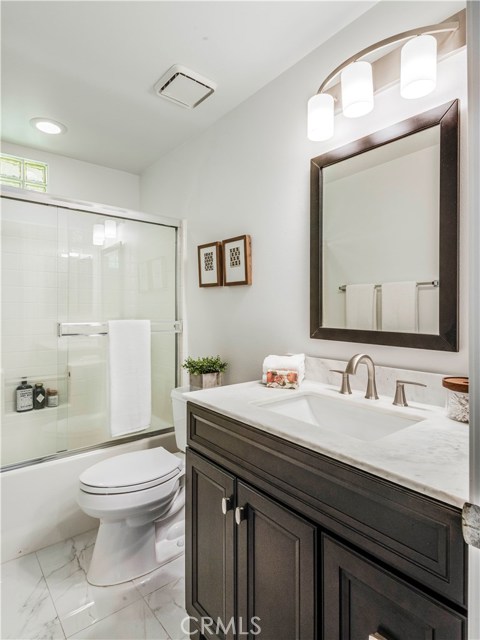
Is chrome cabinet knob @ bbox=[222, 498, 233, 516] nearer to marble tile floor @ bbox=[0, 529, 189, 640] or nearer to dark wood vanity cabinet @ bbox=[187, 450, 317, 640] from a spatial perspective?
dark wood vanity cabinet @ bbox=[187, 450, 317, 640]

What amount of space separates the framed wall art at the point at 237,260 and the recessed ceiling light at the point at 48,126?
1.34 meters

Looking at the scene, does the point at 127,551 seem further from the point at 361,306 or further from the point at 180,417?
the point at 361,306

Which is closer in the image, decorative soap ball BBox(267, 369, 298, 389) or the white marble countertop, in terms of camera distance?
the white marble countertop

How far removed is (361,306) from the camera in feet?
4.45

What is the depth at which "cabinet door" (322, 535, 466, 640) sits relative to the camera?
60 centimetres

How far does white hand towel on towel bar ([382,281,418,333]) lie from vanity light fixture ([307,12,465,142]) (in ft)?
2.02

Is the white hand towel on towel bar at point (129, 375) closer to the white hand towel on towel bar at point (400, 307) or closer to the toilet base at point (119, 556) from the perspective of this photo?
the toilet base at point (119, 556)

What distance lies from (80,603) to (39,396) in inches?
42.8

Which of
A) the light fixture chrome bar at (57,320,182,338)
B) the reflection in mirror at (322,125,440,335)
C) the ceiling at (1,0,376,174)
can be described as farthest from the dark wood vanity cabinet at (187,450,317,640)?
the ceiling at (1,0,376,174)

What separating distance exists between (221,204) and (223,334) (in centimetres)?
79

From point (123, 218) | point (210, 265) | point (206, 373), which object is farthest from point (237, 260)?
point (123, 218)

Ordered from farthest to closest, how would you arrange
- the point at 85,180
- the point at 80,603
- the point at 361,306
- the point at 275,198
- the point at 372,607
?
the point at 85,180 → the point at 275,198 → the point at 80,603 → the point at 361,306 → the point at 372,607

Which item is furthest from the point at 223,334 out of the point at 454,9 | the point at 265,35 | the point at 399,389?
the point at 454,9

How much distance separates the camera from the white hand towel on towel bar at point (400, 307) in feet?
3.93
